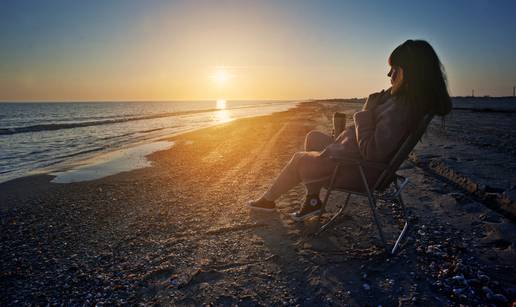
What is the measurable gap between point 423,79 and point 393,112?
39 centimetres

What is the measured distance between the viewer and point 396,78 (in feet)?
9.32

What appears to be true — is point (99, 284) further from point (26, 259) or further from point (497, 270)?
point (497, 270)

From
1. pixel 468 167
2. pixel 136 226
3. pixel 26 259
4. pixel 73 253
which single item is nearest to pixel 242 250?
pixel 136 226

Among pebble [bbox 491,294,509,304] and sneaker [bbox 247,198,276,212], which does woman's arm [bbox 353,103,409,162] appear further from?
sneaker [bbox 247,198,276,212]

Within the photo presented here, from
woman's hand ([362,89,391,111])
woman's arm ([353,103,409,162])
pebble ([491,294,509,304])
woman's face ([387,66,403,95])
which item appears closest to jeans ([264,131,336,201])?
woman's arm ([353,103,409,162])

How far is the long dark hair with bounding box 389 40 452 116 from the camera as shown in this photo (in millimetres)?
2656

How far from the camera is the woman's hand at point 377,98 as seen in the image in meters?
3.02

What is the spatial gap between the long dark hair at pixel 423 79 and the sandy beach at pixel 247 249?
1516 millimetres

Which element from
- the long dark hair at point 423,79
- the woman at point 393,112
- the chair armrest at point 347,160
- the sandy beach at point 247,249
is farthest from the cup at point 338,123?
the sandy beach at point 247,249

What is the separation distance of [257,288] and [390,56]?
2592mm

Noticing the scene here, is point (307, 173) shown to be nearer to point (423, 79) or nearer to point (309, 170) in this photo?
point (309, 170)

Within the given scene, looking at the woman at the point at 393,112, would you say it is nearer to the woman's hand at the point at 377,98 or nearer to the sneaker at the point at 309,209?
the woman's hand at the point at 377,98

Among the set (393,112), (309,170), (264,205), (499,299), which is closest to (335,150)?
(309,170)

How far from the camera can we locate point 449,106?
2734 mm
